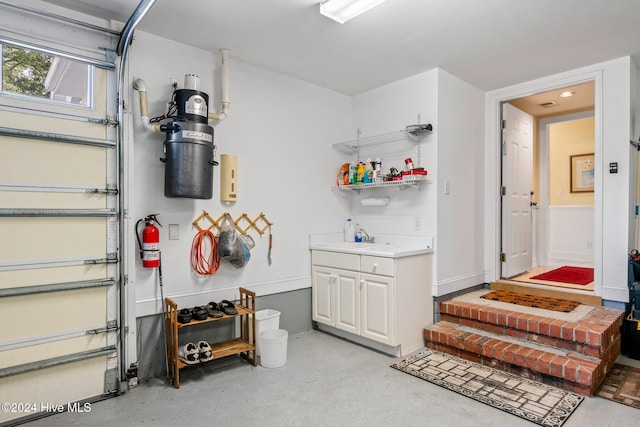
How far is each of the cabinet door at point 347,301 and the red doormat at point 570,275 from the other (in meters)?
2.51

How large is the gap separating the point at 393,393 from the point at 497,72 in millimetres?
3144

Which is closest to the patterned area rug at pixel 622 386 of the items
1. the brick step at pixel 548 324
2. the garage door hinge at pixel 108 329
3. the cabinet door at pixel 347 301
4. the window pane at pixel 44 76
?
the brick step at pixel 548 324

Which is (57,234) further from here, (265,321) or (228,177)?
(265,321)

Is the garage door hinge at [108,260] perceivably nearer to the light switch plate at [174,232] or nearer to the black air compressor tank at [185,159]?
the light switch plate at [174,232]

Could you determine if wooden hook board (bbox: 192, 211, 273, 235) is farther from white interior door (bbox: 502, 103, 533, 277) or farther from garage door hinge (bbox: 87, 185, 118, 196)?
white interior door (bbox: 502, 103, 533, 277)

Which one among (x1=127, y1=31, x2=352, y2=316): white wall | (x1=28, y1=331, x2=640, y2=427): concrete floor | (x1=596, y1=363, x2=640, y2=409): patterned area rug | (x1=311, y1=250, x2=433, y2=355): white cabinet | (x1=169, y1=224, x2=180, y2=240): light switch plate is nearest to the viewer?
(x1=28, y1=331, x2=640, y2=427): concrete floor

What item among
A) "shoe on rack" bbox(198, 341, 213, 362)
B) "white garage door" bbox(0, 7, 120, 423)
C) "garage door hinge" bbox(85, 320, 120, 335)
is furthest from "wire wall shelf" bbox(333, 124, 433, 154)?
"garage door hinge" bbox(85, 320, 120, 335)

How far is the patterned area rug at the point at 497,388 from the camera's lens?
2.31 meters

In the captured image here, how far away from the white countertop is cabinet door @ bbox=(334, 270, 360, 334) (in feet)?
0.81

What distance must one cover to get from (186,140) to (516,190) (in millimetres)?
3876

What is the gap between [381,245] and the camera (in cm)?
383

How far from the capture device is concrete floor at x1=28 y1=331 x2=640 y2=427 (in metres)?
2.25

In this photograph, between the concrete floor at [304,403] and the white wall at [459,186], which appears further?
the white wall at [459,186]

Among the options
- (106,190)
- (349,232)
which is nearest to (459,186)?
(349,232)
